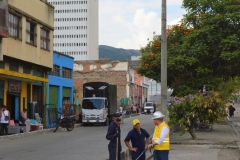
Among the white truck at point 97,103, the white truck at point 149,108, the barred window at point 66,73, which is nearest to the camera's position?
the white truck at point 97,103

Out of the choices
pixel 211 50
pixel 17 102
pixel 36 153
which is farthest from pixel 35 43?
pixel 36 153

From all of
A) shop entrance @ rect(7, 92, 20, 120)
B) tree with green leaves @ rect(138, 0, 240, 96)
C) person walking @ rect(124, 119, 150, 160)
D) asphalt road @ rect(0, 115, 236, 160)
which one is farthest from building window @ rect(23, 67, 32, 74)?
person walking @ rect(124, 119, 150, 160)

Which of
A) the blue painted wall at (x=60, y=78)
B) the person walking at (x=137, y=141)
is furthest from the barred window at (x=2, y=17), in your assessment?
the person walking at (x=137, y=141)

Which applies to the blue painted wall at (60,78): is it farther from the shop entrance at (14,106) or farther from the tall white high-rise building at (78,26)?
the tall white high-rise building at (78,26)

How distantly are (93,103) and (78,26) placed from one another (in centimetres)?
13317

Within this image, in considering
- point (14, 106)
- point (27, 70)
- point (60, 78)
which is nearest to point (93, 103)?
point (60, 78)

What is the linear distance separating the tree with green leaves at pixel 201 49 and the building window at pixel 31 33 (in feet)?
24.1

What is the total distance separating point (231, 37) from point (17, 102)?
1422 cm

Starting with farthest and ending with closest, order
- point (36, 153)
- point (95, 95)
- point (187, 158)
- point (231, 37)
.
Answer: point (95, 95)
point (231, 37)
point (36, 153)
point (187, 158)

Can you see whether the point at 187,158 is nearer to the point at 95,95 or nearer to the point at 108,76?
the point at 95,95

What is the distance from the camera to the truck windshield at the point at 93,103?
37.8 metres

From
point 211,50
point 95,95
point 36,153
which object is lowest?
point 36,153

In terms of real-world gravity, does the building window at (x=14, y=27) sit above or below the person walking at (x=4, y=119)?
above

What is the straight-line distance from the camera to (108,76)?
72312 millimetres
